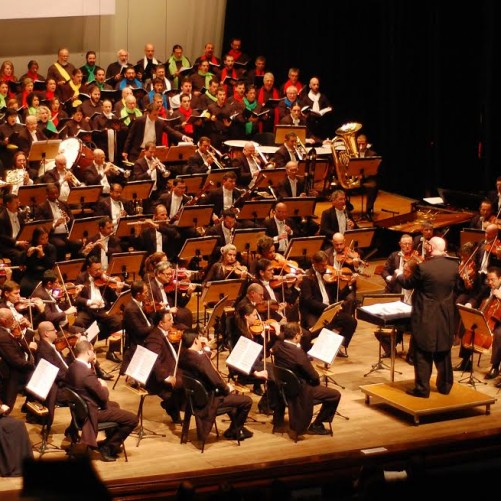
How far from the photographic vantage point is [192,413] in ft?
31.8

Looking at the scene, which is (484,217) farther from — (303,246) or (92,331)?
(92,331)

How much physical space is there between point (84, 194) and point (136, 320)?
3231mm

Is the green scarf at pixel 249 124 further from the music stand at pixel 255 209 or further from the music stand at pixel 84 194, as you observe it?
the music stand at pixel 84 194

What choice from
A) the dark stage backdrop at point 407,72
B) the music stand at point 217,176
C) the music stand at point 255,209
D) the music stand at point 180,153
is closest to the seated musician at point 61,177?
the music stand at point 217,176

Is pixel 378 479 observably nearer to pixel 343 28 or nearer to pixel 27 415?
pixel 27 415

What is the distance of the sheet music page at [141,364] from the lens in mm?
9492

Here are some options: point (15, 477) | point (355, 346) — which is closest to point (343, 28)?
point (355, 346)

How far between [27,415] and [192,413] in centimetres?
158

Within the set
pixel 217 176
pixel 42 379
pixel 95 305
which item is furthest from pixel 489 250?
pixel 42 379

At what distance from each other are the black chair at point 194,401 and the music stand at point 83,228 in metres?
3.53

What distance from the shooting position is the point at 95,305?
449 inches

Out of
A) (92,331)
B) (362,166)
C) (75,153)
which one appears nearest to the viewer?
(92,331)

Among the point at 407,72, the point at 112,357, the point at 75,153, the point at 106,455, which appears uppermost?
the point at 407,72

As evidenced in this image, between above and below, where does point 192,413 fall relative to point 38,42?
below
